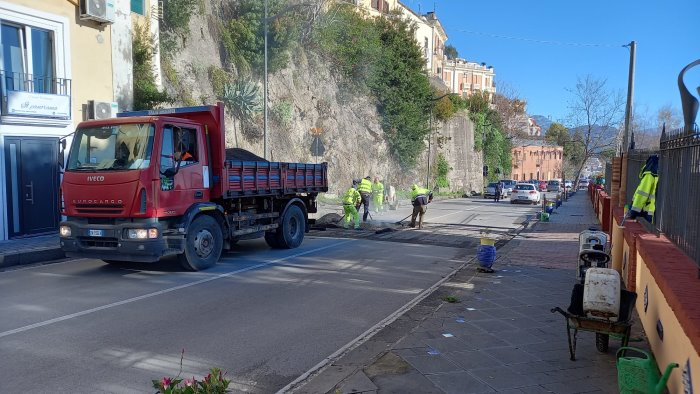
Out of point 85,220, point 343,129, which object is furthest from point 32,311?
point 343,129

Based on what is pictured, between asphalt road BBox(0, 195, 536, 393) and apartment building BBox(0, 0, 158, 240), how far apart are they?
411 centimetres

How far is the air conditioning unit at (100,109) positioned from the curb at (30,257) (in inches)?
193

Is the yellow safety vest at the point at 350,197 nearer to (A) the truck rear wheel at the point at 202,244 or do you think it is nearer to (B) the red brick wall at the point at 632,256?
(A) the truck rear wheel at the point at 202,244

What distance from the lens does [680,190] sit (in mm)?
5516

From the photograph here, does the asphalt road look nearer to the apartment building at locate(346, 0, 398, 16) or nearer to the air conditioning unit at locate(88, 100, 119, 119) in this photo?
the air conditioning unit at locate(88, 100, 119, 119)

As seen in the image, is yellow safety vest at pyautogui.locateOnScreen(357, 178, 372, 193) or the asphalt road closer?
the asphalt road

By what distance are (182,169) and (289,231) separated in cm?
415

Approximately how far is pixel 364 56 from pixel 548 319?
3281 centimetres

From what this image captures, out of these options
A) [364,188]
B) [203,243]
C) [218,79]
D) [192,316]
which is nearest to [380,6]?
[218,79]

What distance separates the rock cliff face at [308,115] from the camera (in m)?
23.9

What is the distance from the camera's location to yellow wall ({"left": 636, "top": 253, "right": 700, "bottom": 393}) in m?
3.38

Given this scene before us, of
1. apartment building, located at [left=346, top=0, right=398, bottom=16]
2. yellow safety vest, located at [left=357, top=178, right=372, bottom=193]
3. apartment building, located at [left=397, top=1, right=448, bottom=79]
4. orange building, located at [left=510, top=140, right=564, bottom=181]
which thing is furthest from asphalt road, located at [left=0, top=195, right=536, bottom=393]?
orange building, located at [left=510, top=140, right=564, bottom=181]

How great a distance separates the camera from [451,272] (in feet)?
34.0

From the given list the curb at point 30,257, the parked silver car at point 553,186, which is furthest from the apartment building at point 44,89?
the parked silver car at point 553,186
